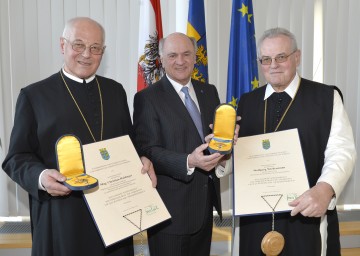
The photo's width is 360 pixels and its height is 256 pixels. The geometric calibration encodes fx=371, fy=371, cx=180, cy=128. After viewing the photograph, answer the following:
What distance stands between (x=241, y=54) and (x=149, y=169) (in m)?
1.96

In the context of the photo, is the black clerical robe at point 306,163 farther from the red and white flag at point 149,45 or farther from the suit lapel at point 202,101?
the red and white flag at point 149,45

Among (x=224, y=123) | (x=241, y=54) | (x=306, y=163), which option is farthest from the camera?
(x=241, y=54)

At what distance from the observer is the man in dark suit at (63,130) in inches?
75.1

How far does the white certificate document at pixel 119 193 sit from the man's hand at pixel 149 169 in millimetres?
24

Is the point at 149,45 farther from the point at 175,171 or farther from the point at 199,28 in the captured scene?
the point at 175,171

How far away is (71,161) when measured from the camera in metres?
1.65

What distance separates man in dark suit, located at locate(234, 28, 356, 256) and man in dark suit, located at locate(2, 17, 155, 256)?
79 centimetres

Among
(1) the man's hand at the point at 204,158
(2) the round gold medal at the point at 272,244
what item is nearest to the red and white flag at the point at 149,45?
(1) the man's hand at the point at 204,158

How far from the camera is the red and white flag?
340 centimetres

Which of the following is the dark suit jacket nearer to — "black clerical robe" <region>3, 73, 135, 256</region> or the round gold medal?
"black clerical robe" <region>3, 73, 135, 256</region>

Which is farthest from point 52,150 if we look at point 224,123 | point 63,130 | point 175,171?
point 224,123

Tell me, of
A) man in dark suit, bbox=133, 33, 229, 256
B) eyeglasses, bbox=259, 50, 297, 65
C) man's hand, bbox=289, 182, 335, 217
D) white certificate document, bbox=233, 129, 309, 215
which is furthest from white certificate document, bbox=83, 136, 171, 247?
eyeglasses, bbox=259, 50, 297, 65

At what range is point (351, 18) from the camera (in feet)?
13.2

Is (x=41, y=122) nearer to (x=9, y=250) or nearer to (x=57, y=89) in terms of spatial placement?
(x=57, y=89)
